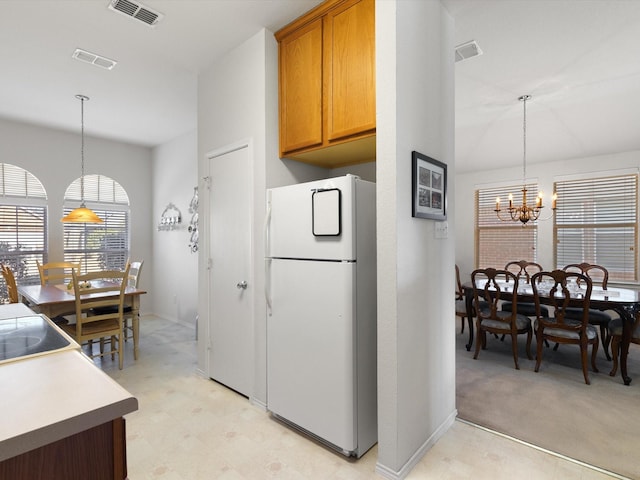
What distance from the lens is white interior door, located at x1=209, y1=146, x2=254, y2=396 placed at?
289cm

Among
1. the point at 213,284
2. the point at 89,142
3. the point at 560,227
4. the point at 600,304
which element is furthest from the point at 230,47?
the point at 560,227

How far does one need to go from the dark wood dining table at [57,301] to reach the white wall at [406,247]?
302cm

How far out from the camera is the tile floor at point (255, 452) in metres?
1.96

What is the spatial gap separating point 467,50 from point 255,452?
3492 millimetres

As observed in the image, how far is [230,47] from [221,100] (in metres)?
0.44

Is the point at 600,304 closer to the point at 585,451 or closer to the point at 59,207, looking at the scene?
the point at 585,451

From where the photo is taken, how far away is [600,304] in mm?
3256

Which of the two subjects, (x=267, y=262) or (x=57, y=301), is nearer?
(x=267, y=262)

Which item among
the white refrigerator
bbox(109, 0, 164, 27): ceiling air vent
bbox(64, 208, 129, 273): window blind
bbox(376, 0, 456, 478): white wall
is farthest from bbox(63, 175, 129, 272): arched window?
bbox(376, 0, 456, 478): white wall

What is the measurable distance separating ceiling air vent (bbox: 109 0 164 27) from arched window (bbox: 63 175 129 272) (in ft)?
11.9

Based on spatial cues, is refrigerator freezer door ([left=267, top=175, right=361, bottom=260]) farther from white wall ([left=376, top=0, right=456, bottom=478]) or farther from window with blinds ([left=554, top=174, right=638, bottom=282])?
window with blinds ([left=554, top=174, right=638, bottom=282])

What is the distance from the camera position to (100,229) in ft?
18.3

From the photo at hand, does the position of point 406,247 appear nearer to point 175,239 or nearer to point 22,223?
point 175,239

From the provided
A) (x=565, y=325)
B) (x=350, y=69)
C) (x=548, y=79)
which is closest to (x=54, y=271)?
(x=350, y=69)
